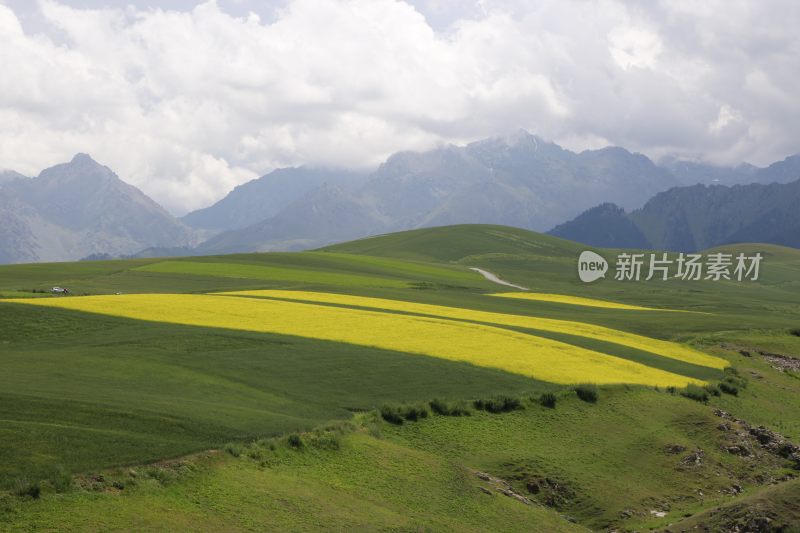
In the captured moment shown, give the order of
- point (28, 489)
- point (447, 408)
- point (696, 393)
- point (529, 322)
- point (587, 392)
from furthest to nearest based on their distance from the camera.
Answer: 1. point (529, 322)
2. point (696, 393)
3. point (587, 392)
4. point (447, 408)
5. point (28, 489)

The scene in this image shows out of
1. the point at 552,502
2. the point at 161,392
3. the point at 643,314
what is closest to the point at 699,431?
the point at 552,502

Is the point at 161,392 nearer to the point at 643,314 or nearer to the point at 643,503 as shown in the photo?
the point at 643,503

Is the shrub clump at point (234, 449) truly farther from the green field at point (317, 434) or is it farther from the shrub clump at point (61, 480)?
the shrub clump at point (61, 480)

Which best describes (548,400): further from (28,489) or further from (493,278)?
(493,278)

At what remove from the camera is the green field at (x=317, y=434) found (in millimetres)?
24234

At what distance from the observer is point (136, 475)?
2433 cm

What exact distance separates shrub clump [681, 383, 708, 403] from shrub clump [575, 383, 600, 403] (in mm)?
6768

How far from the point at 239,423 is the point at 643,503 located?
17.7 m

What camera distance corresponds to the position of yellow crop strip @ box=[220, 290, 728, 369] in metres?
63.2

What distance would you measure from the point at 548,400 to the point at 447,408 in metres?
6.69


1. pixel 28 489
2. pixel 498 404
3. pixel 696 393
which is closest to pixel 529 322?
pixel 696 393

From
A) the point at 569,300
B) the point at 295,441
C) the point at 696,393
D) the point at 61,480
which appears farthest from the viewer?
the point at 569,300

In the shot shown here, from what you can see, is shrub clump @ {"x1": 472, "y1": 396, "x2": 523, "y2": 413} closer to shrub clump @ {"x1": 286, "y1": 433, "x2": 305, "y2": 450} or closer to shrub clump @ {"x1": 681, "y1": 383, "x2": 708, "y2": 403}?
shrub clump @ {"x1": 286, "y1": 433, "x2": 305, "y2": 450}

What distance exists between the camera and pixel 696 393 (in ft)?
156
